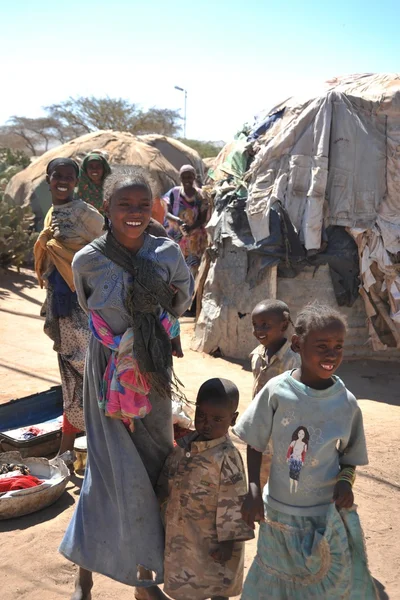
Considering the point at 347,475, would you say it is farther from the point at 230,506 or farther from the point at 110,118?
the point at 110,118

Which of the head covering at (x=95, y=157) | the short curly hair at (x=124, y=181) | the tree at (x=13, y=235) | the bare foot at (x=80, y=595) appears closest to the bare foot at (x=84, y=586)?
the bare foot at (x=80, y=595)

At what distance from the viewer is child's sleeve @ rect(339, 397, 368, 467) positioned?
229 cm

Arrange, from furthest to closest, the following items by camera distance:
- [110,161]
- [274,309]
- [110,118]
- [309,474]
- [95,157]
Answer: [110,118], [110,161], [95,157], [274,309], [309,474]

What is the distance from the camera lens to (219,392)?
2.60 meters

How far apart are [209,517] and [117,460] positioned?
42 centimetres

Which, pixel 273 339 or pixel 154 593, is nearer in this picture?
pixel 154 593

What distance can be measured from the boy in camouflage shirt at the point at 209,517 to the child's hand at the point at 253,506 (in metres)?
0.27

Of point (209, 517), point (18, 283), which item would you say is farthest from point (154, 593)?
point (18, 283)

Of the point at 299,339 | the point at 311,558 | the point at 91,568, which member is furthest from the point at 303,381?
the point at 91,568

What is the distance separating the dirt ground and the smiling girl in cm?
42

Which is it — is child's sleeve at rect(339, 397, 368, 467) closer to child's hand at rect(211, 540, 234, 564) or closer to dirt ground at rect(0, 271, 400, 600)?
child's hand at rect(211, 540, 234, 564)

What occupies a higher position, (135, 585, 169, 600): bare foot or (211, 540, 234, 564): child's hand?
(211, 540, 234, 564): child's hand

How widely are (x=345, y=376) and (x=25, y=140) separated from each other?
36085 millimetres

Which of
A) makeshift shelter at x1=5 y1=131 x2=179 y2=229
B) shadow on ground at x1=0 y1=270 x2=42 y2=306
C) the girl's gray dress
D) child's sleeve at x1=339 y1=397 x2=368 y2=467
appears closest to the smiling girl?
the girl's gray dress
